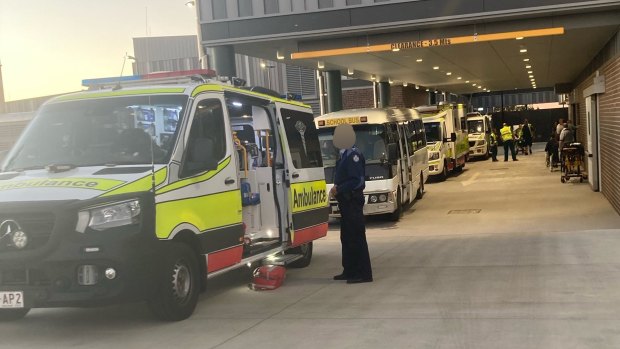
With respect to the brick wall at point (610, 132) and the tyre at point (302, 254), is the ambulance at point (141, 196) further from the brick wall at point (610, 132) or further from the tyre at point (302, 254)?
the brick wall at point (610, 132)

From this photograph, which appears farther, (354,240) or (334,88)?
(334,88)

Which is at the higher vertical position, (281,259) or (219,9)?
(219,9)

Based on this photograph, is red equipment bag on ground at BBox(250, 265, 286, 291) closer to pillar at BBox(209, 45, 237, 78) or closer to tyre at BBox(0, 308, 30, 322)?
tyre at BBox(0, 308, 30, 322)

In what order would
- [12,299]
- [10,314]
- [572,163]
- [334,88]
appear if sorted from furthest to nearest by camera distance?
[334,88], [572,163], [10,314], [12,299]

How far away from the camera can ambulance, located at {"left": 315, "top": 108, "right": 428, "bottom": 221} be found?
1507cm

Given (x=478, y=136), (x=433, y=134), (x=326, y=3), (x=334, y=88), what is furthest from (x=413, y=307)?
(x=478, y=136)

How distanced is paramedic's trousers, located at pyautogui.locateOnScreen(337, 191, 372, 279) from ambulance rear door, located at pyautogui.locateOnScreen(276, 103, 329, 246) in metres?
0.81

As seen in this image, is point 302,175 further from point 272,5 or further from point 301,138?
point 272,5

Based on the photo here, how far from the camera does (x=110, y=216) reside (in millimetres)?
5840

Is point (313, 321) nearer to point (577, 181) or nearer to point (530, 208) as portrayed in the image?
point (530, 208)

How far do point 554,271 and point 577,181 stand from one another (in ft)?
47.8

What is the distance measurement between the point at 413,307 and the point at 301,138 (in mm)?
3607

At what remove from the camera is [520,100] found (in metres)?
67.8

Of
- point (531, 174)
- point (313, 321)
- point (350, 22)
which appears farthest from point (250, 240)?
point (531, 174)
